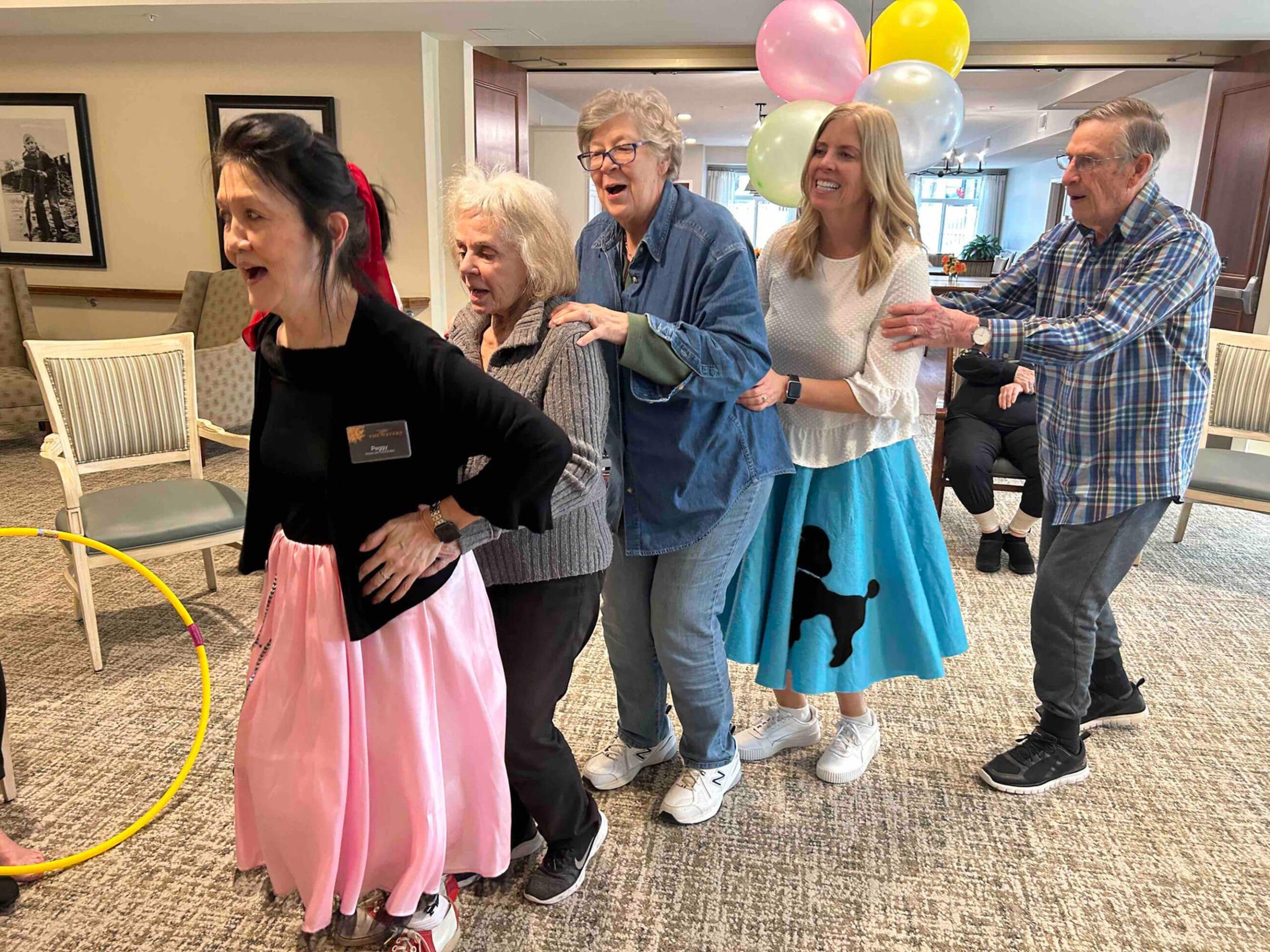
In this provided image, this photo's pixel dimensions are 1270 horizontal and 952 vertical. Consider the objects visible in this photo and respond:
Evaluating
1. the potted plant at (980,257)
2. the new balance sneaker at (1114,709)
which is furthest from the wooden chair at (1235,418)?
the potted plant at (980,257)

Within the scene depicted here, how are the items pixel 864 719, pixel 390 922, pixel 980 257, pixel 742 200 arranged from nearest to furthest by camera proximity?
pixel 390 922 < pixel 864 719 < pixel 980 257 < pixel 742 200

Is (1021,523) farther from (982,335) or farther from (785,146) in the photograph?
(982,335)

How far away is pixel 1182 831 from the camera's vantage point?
207cm

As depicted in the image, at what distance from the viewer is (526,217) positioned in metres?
1.41

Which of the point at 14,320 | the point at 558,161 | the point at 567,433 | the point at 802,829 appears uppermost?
the point at 558,161

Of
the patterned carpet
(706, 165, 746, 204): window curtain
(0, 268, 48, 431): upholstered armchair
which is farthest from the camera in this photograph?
(706, 165, 746, 204): window curtain

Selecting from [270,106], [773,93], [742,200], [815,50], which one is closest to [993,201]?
[742,200]

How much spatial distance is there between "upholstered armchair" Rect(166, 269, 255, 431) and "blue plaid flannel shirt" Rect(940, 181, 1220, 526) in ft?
13.4

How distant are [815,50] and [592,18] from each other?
223 cm

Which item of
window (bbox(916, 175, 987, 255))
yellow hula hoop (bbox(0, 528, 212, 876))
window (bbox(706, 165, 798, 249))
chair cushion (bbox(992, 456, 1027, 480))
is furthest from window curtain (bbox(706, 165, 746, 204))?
yellow hula hoop (bbox(0, 528, 212, 876))

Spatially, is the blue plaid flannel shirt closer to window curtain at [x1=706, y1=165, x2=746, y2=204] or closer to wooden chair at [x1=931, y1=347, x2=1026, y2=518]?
wooden chair at [x1=931, y1=347, x2=1026, y2=518]

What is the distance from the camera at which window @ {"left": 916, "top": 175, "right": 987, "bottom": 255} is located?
18.4 metres

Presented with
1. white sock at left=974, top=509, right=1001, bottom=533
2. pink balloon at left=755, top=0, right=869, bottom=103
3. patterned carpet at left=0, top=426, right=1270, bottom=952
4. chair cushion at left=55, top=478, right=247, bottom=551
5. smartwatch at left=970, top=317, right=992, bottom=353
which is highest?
pink balloon at left=755, top=0, right=869, bottom=103

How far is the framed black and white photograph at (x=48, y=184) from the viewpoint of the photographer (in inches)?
257
